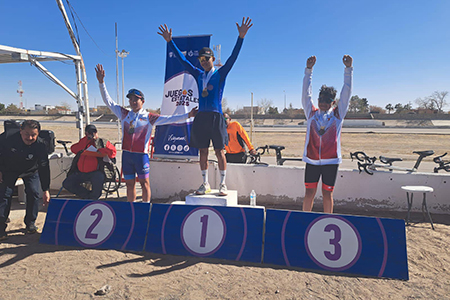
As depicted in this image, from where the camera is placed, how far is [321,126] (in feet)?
12.9

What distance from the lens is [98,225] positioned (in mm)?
3744

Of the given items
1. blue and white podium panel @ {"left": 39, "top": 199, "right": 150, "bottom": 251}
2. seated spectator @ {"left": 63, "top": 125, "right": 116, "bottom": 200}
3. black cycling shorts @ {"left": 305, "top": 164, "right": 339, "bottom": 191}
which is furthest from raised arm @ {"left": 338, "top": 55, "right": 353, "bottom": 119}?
seated spectator @ {"left": 63, "top": 125, "right": 116, "bottom": 200}

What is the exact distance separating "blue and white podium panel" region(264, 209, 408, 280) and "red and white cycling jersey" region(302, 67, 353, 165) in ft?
3.04

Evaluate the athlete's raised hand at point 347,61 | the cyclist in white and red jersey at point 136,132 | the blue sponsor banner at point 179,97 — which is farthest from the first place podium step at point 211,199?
the athlete's raised hand at point 347,61

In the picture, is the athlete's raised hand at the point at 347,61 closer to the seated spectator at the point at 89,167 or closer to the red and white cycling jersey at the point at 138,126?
the red and white cycling jersey at the point at 138,126

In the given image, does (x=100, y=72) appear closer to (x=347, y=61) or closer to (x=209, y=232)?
(x=209, y=232)

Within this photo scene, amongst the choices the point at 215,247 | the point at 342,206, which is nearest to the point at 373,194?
the point at 342,206

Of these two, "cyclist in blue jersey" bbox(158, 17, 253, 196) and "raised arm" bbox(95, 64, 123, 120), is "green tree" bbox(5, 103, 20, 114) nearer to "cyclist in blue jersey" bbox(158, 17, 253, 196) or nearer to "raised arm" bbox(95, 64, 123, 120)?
"raised arm" bbox(95, 64, 123, 120)

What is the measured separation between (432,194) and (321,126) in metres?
3.01

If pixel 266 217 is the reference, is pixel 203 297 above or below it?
below

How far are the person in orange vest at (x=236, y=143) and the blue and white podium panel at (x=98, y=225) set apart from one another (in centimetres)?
304

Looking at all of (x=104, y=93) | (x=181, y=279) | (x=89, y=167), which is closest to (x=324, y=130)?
(x=181, y=279)

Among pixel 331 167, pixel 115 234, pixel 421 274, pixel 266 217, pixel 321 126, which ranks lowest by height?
pixel 421 274

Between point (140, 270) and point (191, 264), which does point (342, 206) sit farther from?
point (140, 270)
